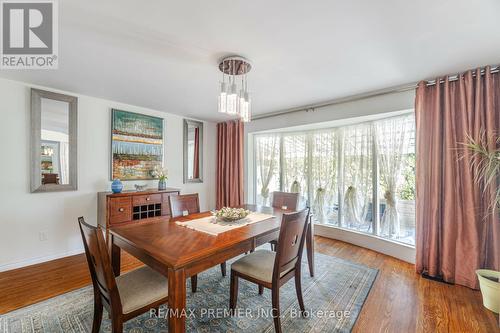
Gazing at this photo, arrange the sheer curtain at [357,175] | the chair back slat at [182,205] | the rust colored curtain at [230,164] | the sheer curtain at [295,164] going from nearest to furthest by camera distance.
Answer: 1. the chair back slat at [182,205]
2. the sheer curtain at [357,175]
3. the sheer curtain at [295,164]
4. the rust colored curtain at [230,164]

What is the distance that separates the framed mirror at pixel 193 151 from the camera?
4.37 metres

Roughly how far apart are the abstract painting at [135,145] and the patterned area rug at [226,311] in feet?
6.03

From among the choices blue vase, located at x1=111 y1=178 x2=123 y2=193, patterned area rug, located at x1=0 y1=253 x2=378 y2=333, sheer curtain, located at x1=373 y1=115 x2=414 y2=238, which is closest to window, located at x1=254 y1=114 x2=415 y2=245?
sheer curtain, located at x1=373 y1=115 x2=414 y2=238

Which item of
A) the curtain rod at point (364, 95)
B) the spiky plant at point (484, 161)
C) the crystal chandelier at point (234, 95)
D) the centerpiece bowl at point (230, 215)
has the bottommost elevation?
the centerpiece bowl at point (230, 215)

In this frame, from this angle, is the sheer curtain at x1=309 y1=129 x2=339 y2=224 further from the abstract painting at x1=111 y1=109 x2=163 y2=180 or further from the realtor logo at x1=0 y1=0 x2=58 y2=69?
the realtor logo at x1=0 y1=0 x2=58 y2=69

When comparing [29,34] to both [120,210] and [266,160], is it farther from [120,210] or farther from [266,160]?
[266,160]

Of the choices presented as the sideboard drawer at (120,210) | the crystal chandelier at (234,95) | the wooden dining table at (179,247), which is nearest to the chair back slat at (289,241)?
the wooden dining table at (179,247)

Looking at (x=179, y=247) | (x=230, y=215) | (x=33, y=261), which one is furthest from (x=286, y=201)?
(x=33, y=261)

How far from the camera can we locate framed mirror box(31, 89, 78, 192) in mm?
2713

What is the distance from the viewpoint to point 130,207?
314 centimetres

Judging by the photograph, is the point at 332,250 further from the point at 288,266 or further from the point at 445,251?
the point at 288,266

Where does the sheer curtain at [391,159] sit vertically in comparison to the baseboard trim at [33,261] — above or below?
above

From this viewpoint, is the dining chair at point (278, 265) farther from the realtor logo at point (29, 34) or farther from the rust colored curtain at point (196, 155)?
the rust colored curtain at point (196, 155)

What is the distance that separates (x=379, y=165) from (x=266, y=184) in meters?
2.11
